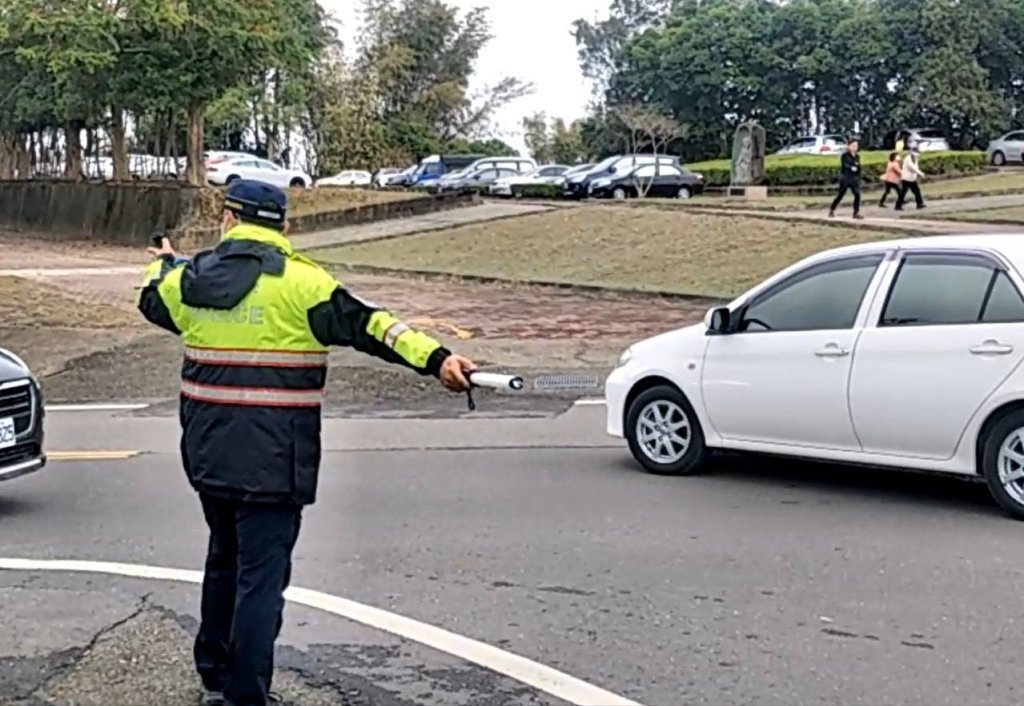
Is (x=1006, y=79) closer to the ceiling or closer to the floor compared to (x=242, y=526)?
closer to the ceiling

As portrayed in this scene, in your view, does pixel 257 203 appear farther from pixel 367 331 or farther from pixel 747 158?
pixel 747 158

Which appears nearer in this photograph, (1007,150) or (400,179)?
(1007,150)

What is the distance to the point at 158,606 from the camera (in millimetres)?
6527

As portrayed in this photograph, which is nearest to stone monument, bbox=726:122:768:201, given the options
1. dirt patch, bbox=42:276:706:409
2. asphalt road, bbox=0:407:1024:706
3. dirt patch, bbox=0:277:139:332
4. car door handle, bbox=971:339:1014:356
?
dirt patch, bbox=42:276:706:409

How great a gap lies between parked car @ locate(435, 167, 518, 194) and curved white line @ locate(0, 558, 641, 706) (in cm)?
4151

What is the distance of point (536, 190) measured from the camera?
47.7 metres

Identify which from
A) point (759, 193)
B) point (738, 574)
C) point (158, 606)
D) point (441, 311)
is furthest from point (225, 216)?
point (759, 193)

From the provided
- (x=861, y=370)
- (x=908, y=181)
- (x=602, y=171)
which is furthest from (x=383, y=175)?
(x=861, y=370)

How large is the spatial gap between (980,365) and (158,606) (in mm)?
4652

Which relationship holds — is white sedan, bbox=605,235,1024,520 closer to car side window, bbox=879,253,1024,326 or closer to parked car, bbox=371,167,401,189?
car side window, bbox=879,253,1024,326

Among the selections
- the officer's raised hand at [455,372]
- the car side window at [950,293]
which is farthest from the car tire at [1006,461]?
the officer's raised hand at [455,372]

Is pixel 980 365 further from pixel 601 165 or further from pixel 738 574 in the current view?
pixel 601 165

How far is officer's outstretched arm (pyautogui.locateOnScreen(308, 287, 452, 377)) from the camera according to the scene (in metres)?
4.71

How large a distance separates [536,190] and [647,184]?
159 inches
